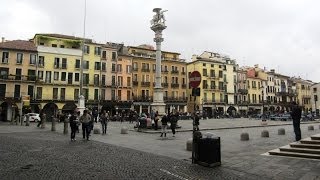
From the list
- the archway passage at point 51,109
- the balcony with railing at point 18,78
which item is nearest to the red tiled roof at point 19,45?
the balcony with railing at point 18,78

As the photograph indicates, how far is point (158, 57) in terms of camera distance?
3172 cm

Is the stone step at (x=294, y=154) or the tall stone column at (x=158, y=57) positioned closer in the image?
the stone step at (x=294, y=154)

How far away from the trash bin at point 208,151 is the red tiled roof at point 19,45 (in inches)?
2064

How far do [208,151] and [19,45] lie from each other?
2137 inches

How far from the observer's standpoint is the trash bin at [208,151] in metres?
10.1

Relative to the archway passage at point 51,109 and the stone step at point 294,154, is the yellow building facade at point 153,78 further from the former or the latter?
the stone step at point 294,154

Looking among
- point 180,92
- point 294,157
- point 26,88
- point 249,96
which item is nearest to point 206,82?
point 180,92

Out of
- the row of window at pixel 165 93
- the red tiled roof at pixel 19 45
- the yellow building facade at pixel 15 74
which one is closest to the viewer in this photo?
the yellow building facade at pixel 15 74

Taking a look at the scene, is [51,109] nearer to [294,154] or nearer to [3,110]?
[3,110]

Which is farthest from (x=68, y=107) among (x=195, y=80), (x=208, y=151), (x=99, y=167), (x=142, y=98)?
(x=208, y=151)

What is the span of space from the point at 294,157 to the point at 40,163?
9.54 m

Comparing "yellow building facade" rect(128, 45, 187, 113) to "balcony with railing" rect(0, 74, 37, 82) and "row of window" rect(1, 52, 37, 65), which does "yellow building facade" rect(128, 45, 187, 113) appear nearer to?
"row of window" rect(1, 52, 37, 65)

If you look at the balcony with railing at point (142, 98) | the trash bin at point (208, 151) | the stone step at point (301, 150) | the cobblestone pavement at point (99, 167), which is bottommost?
the cobblestone pavement at point (99, 167)

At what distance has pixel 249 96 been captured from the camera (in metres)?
88.5
